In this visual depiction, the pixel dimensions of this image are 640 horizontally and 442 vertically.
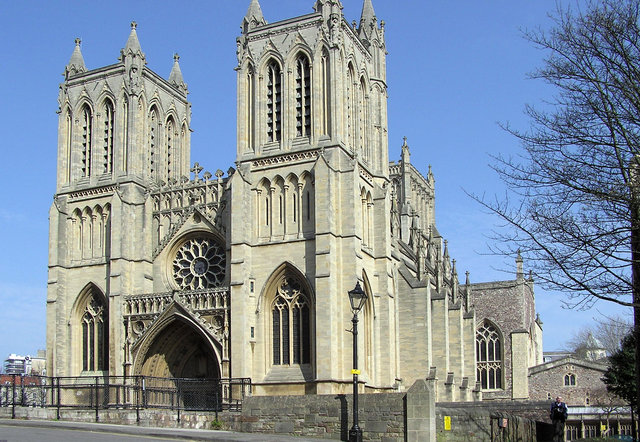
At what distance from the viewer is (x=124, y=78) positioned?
41.8 metres

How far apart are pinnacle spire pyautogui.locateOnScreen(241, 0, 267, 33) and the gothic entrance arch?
45.2 feet

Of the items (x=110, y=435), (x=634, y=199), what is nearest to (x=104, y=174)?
(x=110, y=435)

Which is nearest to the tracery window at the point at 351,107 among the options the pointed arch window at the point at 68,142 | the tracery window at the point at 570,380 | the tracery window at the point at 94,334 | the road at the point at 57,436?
the tracery window at the point at 94,334

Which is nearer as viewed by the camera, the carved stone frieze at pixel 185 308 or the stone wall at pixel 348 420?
the stone wall at pixel 348 420

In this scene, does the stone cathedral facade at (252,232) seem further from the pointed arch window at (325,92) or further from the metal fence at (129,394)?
the metal fence at (129,394)

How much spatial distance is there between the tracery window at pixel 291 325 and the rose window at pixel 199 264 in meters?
3.71

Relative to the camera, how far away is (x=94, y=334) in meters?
39.8

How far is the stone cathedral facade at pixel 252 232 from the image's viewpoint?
3544 centimetres

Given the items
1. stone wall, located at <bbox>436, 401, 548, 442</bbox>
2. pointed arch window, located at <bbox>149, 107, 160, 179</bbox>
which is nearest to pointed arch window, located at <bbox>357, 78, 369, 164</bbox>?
pointed arch window, located at <bbox>149, 107, 160, 179</bbox>

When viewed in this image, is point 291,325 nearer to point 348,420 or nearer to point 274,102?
point 274,102

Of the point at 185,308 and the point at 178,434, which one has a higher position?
the point at 185,308

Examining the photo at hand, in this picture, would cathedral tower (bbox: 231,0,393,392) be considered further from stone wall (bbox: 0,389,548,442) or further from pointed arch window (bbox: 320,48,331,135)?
stone wall (bbox: 0,389,548,442)

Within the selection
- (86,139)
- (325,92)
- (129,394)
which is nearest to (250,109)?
(325,92)

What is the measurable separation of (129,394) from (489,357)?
3084 centimetres
